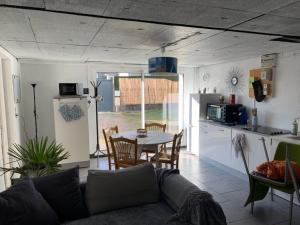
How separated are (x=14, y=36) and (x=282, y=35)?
3.05m

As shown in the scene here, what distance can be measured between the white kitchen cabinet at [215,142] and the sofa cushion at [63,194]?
10.1 ft

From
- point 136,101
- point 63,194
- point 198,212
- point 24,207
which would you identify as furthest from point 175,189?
point 136,101

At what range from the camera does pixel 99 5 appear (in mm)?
1665

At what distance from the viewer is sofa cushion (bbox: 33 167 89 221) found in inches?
78.1

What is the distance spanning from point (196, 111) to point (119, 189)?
137 inches

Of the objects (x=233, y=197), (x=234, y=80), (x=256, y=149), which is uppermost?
(x=234, y=80)

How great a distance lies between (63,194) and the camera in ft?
6.66

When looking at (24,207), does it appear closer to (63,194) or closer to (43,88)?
(63,194)

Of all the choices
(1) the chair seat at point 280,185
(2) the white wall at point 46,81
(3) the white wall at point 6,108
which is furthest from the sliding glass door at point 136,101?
(1) the chair seat at point 280,185

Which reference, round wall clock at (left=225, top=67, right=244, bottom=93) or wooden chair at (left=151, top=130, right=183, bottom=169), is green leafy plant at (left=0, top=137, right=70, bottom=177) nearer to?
wooden chair at (left=151, top=130, right=183, bottom=169)

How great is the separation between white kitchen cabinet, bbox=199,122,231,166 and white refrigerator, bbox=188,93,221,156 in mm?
212

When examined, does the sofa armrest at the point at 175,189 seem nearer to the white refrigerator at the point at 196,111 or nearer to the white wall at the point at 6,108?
the white wall at the point at 6,108

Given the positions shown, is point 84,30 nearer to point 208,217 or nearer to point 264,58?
point 208,217

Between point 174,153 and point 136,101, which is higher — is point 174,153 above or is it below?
below
